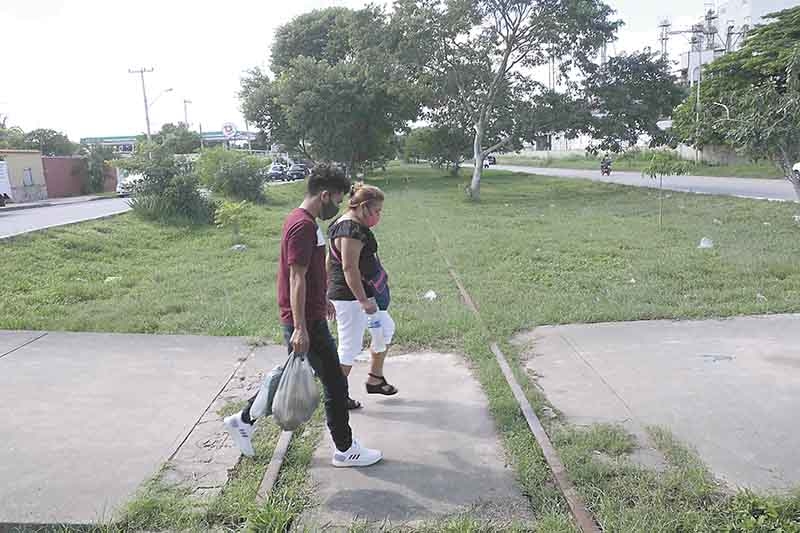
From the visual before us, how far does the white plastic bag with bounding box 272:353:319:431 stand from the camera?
3.60 metres

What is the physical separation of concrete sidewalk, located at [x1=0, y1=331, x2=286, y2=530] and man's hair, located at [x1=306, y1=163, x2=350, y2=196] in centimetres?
175

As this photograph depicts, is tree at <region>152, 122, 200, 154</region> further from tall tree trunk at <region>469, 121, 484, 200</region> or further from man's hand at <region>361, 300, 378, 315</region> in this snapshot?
man's hand at <region>361, 300, 378, 315</region>

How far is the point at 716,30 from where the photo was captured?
170 feet

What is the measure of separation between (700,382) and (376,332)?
253 cm

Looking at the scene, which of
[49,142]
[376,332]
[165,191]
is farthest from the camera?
[49,142]

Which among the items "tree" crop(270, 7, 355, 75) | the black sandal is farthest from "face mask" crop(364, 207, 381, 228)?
"tree" crop(270, 7, 355, 75)

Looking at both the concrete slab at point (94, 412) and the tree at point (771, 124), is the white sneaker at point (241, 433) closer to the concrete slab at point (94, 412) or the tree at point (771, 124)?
the concrete slab at point (94, 412)

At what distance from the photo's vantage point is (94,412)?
184 inches

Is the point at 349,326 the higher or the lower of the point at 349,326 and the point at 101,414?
the higher

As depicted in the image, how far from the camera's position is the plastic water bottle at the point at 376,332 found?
4715 millimetres

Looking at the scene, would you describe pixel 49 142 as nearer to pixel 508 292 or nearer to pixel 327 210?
pixel 508 292

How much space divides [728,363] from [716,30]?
180 ft

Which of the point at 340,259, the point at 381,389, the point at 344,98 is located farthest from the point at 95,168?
the point at 340,259

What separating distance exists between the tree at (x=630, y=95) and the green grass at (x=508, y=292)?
951 centimetres
